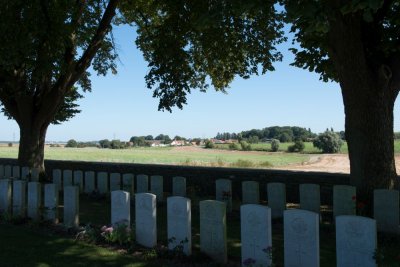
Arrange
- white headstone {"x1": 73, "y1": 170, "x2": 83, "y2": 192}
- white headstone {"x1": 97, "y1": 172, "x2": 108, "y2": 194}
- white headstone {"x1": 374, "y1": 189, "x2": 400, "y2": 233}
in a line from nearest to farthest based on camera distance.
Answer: white headstone {"x1": 374, "y1": 189, "x2": 400, "y2": 233} < white headstone {"x1": 97, "y1": 172, "x2": 108, "y2": 194} < white headstone {"x1": 73, "y1": 170, "x2": 83, "y2": 192}

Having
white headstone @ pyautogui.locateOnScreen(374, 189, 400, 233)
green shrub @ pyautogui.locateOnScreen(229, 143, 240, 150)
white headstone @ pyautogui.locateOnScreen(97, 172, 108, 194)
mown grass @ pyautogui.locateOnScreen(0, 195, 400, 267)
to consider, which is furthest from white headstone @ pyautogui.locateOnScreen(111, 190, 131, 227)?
green shrub @ pyautogui.locateOnScreen(229, 143, 240, 150)

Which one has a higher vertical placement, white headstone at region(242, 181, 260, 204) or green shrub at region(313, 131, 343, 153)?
green shrub at region(313, 131, 343, 153)

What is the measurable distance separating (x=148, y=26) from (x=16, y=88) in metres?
5.79

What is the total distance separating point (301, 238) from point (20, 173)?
1299cm

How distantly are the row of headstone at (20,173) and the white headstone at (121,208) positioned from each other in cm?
791

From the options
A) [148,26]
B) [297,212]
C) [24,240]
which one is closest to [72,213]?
[24,240]

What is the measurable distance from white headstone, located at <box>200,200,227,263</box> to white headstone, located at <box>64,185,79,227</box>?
3.11 metres

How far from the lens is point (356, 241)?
16.3ft

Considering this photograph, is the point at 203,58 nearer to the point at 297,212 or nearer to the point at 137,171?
the point at 137,171

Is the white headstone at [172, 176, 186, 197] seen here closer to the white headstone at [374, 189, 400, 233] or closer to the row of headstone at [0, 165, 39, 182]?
the white headstone at [374, 189, 400, 233]

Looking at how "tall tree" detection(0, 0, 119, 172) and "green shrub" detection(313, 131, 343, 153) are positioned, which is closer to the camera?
"tall tree" detection(0, 0, 119, 172)

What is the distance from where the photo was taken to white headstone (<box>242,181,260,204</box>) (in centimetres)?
1043

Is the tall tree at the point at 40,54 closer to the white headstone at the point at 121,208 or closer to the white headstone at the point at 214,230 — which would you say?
the white headstone at the point at 121,208

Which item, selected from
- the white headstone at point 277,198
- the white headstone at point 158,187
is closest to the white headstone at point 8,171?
the white headstone at point 158,187
